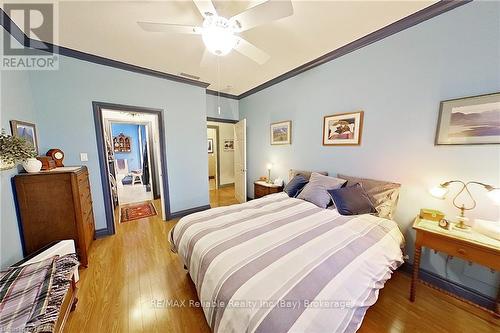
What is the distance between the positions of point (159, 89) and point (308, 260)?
3362mm

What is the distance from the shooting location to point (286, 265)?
3.75 feet

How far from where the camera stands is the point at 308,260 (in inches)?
46.8

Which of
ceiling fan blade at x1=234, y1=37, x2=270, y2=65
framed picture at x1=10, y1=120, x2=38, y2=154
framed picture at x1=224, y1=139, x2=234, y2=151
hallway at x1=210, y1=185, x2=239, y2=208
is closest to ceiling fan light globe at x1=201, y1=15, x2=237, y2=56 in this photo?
ceiling fan blade at x1=234, y1=37, x2=270, y2=65

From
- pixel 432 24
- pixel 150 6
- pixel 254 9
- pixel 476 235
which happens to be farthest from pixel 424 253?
pixel 150 6

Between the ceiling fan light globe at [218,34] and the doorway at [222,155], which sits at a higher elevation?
the ceiling fan light globe at [218,34]

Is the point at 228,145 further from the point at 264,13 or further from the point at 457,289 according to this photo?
the point at 457,289

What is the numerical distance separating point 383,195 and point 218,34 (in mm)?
2315

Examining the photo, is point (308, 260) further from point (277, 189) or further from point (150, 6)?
point (150, 6)

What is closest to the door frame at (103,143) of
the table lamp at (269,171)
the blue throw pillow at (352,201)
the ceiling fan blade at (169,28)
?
the ceiling fan blade at (169,28)

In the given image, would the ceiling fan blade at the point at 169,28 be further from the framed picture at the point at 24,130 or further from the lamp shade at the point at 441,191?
the lamp shade at the point at 441,191

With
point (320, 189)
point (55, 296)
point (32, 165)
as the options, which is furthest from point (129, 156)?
point (320, 189)

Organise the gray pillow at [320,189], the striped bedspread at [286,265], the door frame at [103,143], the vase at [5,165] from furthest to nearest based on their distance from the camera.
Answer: the door frame at [103,143]
the gray pillow at [320,189]
the vase at [5,165]
the striped bedspread at [286,265]

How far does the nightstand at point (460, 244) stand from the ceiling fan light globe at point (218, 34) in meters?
2.32

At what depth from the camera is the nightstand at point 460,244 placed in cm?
124
